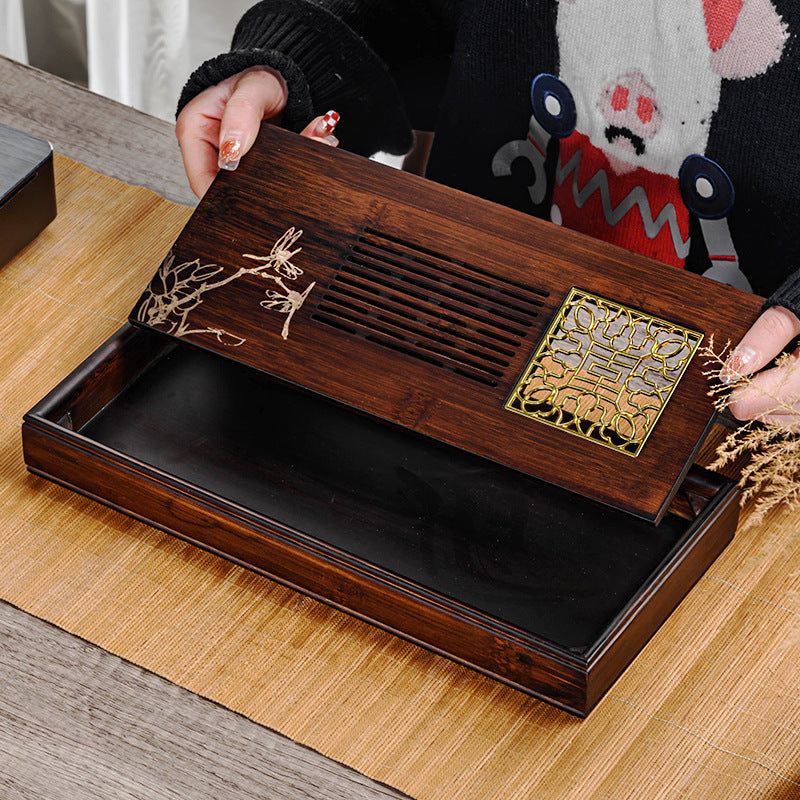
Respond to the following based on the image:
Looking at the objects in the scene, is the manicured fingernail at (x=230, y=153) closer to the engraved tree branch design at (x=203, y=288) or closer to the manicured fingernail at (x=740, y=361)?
the engraved tree branch design at (x=203, y=288)

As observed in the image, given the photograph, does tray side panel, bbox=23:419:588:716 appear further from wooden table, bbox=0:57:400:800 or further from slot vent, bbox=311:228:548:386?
wooden table, bbox=0:57:400:800

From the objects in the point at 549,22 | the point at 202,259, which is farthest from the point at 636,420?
the point at 549,22

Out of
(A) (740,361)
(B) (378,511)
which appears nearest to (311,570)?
(B) (378,511)

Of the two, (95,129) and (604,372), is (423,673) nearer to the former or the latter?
(604,372)

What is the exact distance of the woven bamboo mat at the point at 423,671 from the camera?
0.70 m

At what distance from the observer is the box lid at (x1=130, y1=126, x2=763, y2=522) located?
74cm

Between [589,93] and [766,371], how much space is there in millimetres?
386

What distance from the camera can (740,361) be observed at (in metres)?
0.75

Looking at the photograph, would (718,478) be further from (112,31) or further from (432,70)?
(112,31)

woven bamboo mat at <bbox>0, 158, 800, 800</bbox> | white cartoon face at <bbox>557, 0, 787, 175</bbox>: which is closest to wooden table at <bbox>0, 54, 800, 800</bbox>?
woven bamboo mat at <bbox>0, 158, 800, 800</bbox>

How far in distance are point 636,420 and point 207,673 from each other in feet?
1.10

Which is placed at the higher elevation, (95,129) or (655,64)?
(655,64)

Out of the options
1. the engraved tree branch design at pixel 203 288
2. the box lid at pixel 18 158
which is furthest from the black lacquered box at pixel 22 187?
the engraved tree branch design at pixel 203 288

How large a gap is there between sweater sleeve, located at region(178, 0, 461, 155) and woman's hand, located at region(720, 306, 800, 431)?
513mm
